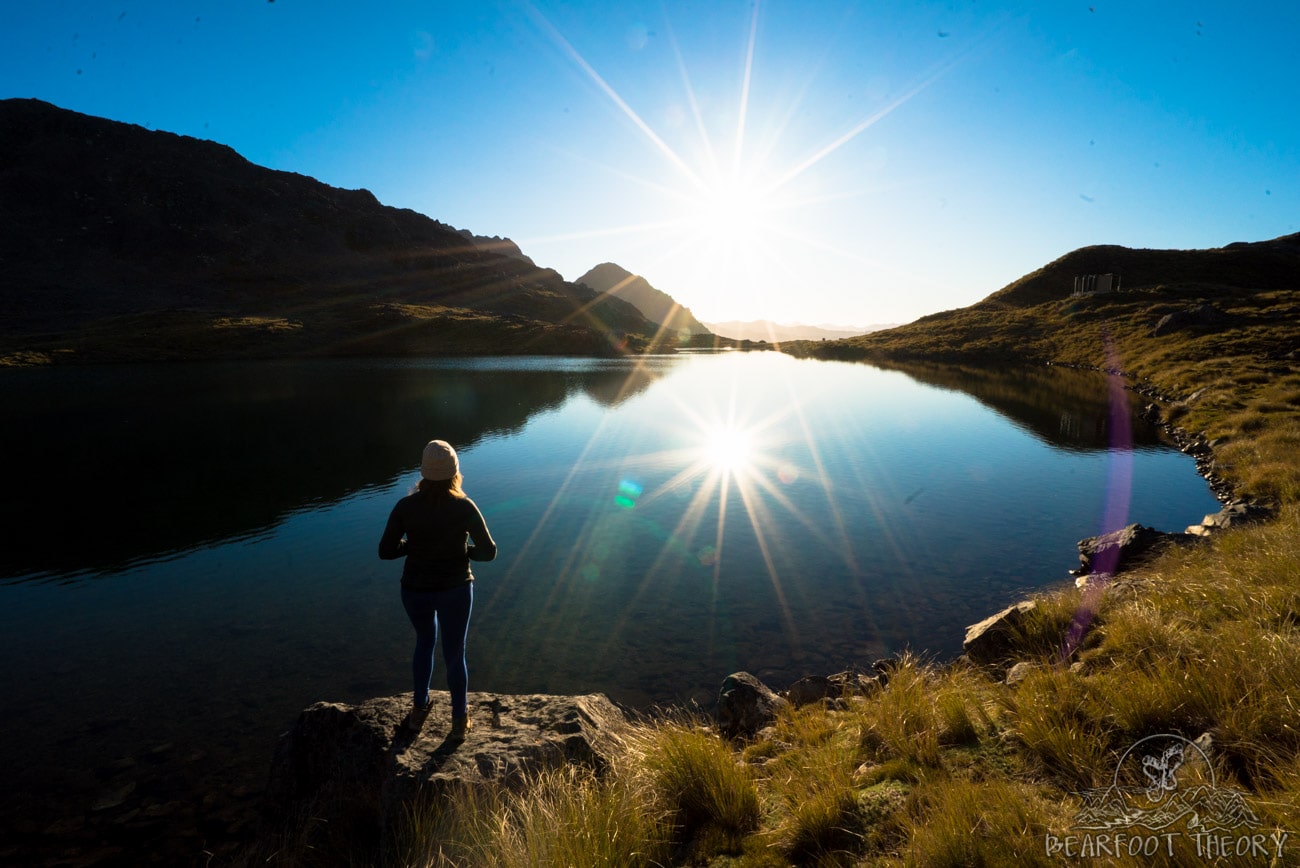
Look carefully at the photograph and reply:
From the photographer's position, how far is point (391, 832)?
5.69 m

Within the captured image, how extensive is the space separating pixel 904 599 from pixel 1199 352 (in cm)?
6533

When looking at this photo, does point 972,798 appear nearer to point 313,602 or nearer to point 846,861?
point 846,861

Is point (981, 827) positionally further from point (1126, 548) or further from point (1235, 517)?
point (1235, 517)

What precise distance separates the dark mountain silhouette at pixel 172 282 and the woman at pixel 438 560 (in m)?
115

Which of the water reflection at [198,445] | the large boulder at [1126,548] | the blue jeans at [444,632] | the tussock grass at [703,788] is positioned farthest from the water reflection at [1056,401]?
the blue jeans at [444,632]

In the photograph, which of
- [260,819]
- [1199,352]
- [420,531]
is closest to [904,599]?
[420,531]

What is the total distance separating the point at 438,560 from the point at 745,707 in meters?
5.00

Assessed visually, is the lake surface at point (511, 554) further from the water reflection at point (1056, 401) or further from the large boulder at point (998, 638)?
the large boulder at point (998, 638)

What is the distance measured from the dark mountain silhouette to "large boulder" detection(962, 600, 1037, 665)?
120 meters

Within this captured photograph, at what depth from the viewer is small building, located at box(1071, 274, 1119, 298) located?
119m

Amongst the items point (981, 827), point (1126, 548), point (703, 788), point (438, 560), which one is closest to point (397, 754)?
point (438, 560)

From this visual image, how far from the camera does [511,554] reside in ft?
56.4

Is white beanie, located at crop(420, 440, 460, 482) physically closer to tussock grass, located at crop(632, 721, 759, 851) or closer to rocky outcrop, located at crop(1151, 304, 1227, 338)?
tussock grass, located at crop(632, 721, 759, 851)

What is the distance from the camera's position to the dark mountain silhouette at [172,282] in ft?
368
